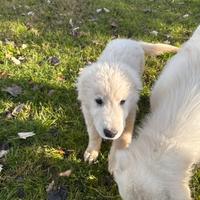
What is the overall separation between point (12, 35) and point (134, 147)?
3.96 metres

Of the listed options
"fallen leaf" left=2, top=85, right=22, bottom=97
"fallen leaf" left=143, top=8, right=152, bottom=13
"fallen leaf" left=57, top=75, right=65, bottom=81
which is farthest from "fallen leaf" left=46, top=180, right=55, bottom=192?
"fallen leaf" left=143, top=8, right=152, bottom=13

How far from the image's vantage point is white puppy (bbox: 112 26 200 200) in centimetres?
298

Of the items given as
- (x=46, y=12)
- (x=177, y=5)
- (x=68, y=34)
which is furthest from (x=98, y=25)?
(x=177, y=5)

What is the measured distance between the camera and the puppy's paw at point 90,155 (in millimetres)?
4371

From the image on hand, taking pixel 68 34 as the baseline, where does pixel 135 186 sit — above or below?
above

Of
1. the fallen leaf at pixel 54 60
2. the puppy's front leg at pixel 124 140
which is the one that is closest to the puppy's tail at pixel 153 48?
the fallen leaf at pixel 54 60

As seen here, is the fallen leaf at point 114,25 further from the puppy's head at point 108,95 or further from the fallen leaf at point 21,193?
the fallen leaf at point 21,193

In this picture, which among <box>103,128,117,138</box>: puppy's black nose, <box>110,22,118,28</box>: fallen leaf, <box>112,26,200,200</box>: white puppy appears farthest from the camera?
<box>110,22,118,28</box>: fallen leaf

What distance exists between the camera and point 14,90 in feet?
17.4

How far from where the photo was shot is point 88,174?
4258 mm

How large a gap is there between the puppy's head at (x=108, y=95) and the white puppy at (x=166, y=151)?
1.59 feet

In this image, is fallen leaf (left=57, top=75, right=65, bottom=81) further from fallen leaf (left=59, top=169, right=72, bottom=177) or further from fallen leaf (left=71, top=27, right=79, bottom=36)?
fallen leaf (left=59, top=169, right=72, bottom=177)

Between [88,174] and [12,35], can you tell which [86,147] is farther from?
[12,35]

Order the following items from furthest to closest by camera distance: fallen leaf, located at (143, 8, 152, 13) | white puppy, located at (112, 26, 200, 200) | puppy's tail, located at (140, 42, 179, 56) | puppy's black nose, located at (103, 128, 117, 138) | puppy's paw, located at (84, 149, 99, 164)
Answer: fallen leaf, located at (143, 8, 152, 13)
puppy's tail, located at (140, 42, 179, 56)
puppy's paw, located at (84, 149, 99, 164)
puppy's black nose, located at (103, 128, 117, 138)
white puppy, located at (112, 26, 200, 200)
